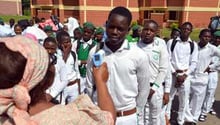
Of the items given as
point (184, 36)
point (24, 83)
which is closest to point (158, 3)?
point (184, 36)

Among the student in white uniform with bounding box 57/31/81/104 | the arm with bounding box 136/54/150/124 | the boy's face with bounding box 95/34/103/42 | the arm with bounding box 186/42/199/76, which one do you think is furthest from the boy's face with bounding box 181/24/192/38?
the arm with bounding box 136/54/150/124

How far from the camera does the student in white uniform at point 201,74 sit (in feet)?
18.2

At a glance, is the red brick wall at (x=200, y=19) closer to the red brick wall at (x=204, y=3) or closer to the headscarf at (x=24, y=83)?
the red brick wall at (x=204, y=3)

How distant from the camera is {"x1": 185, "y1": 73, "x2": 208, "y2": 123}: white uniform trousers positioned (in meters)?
5.69

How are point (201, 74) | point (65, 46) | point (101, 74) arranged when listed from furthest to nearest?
1. point (201, 74)
2. point (65, 46)
3. point (101, 74)

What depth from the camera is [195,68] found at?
5566mm

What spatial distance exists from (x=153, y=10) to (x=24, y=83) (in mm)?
33169

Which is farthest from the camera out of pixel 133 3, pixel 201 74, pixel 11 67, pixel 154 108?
pixel 133 3

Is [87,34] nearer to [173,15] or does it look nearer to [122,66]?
[122,66]

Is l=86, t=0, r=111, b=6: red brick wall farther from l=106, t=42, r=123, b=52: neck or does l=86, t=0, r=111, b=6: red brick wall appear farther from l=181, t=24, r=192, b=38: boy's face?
l=106, t=42, r=123, b=52: neck

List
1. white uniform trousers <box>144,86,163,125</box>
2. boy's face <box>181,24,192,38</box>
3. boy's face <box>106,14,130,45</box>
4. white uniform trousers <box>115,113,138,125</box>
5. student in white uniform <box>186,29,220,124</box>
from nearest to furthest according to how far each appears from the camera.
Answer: boy's face <box>106,14,130,45</box>, white uniform trousers <box>115,113,138,125</box>, white uniform trousers <box>144,86,163,125</box>, boy's face <box>181,24,192,38</box>, student in white uniform <box>186,29,220,124</box>

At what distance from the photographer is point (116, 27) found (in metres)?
2.83

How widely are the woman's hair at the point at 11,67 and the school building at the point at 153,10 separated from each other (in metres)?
30.0

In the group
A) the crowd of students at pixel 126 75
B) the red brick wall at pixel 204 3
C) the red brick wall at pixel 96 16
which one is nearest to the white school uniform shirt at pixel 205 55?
the crowd of students at pixel 126 75
